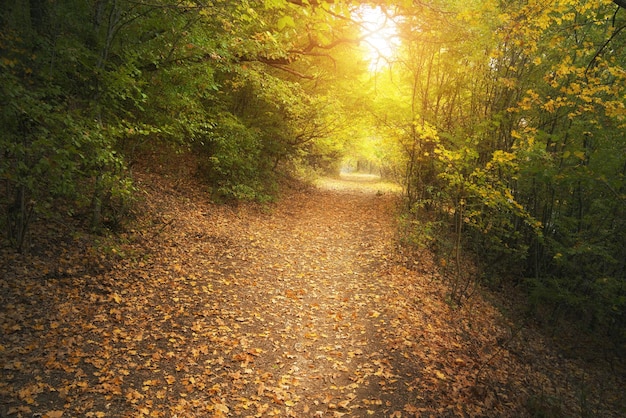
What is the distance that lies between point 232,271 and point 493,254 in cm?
863

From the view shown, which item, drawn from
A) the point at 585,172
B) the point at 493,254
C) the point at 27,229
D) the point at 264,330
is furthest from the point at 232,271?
the point at 493,254

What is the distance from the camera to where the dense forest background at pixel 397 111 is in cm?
537

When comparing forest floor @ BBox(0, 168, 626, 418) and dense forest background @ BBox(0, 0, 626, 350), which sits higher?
dense forest background @ BBox(0, 0, 626, 350)

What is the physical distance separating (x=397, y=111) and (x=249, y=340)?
1116 centimetres

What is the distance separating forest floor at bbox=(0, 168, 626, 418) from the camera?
14.7 ft

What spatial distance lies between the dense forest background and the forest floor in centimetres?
119

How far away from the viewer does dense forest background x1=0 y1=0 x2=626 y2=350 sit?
5.37 meters

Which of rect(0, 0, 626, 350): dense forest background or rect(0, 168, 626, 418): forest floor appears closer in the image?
rect(0, 168, 626, 418): forest floor

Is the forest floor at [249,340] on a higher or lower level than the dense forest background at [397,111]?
lower

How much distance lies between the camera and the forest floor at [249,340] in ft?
14.7

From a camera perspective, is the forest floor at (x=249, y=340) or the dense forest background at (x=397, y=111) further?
the dense forest background at (x=397, y=111)

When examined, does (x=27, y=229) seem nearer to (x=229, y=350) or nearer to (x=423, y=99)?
(x=229, y=350)

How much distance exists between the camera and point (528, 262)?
1126 cm

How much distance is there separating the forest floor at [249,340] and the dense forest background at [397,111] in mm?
1192
